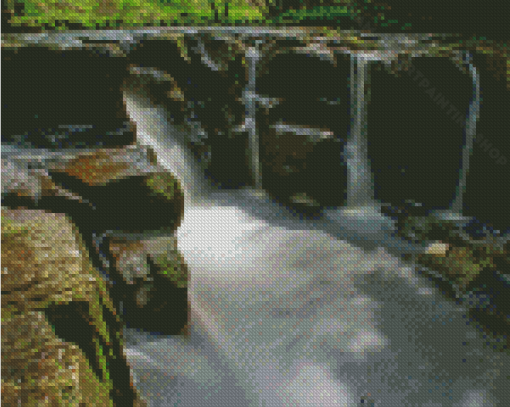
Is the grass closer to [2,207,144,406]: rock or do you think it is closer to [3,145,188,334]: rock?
[3,145,188,334]: rock

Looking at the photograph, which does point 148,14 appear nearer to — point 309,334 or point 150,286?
point 150,286

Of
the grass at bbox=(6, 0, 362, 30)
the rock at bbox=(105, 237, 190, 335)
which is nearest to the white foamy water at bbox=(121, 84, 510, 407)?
the rock at bbox=(105, 237, 190, 335)

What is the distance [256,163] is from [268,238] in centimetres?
188

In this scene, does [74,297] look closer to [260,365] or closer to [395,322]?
[260,365]

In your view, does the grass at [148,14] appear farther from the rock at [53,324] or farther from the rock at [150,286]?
the rock at [53,324]

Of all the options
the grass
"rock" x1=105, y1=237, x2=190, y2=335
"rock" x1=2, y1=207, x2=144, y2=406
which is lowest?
"rock" x1=105, y1=237, x2=190, y2=335

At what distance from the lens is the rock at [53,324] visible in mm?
1378

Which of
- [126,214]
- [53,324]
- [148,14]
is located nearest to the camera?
[53,324]

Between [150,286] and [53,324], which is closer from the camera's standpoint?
[53,324]

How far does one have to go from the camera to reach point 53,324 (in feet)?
5.33

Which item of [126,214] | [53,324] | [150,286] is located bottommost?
[150,286]

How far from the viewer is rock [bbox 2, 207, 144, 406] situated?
138 centimetres

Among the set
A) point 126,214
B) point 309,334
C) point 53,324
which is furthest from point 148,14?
point 53,324

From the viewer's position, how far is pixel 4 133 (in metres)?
4.99
